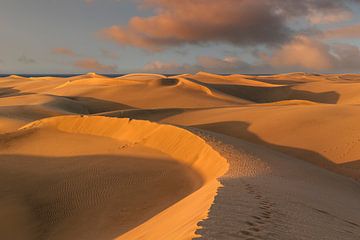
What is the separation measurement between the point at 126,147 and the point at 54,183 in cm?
446

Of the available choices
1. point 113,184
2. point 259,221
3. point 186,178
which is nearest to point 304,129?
point 186,178

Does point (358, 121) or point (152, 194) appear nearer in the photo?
point (152, 194)

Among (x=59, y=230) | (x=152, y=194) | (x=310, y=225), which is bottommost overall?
(x=59, y=230)

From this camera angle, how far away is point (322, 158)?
51.7ft

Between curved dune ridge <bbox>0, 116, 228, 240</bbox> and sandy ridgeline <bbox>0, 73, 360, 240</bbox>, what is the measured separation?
0.13ft

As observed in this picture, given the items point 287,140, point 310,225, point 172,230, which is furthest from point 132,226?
point 287,140

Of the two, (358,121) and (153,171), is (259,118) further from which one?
(153,171)

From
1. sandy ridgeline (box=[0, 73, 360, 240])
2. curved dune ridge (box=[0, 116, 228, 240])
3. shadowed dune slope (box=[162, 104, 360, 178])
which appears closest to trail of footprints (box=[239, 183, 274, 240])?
sandy ridgeline (box=[0, 73, 360, 240])

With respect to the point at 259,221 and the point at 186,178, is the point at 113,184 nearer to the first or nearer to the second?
the point at 186,178

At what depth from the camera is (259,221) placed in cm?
514

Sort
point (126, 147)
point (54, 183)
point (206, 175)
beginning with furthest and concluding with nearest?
point (126, 147)
point (54, 183)
point (206, 175)

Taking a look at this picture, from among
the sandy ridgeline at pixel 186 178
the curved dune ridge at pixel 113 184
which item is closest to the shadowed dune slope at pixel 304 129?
the sandy ridgeline at pixel 186 178

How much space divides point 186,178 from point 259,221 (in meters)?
5.65

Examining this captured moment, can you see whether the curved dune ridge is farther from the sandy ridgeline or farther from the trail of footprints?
the trail of footprints
